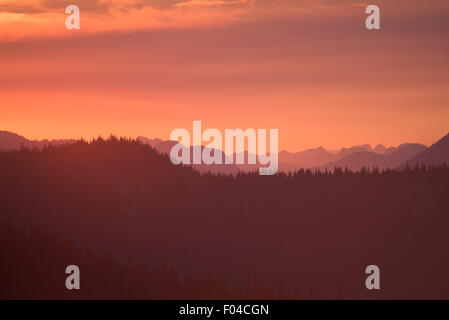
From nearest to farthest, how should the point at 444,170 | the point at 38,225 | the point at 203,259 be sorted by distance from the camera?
1. the point at 38,225
2. the point at 203,259
3. the point at 444,170

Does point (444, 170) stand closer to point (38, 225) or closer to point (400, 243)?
point (400, 243)

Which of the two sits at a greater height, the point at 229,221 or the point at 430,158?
the point at 430,158

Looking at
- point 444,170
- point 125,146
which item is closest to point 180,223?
point 125,146

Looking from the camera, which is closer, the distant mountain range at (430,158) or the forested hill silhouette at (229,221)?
the forested hill silhouette at (229,221)

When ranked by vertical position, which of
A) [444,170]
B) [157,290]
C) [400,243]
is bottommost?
[157,290]

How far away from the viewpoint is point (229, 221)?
90438mm

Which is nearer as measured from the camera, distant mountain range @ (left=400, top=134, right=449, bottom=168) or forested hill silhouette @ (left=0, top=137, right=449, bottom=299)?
forested hill silhouette @ (left=0, top=137, right=449, bottom=299)

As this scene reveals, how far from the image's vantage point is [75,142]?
286 ft

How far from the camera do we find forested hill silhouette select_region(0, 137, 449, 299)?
76.4 m

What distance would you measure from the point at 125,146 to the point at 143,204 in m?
10.3

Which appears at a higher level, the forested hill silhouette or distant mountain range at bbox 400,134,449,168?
distant mountain range at bbox 400,134,449,168

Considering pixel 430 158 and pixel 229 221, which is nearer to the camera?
pixel 229 221

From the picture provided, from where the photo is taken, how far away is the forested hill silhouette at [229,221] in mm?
76438

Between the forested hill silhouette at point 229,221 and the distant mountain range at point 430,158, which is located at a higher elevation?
the distant mountain range at point 430,158
